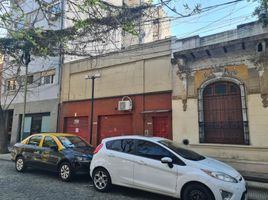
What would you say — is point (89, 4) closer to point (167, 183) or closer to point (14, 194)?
point (167, 183)

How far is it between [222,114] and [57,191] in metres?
7.45

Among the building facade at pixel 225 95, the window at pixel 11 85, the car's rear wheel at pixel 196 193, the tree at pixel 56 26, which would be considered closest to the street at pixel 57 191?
the car's rear wheel at pixel 196 193

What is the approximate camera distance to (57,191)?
7.54m

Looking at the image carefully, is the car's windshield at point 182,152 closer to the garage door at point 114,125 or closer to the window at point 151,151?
the window at point 151,151

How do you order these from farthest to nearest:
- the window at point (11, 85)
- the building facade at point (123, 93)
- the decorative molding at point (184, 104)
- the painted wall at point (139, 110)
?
the window at point (11, 85) → the building facade at point (123, 93) → the painted wall at point (139, 110) → the decorative molding at point (184, 104)

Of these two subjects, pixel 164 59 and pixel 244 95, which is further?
pixel 164 59

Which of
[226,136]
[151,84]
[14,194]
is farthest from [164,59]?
[14,194]

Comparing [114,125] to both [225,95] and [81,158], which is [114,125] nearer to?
[81,158]

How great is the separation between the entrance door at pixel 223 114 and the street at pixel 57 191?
350 cm

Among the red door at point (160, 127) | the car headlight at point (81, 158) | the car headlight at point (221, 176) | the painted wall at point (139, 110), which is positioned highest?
the painted wall at point (139, 110)

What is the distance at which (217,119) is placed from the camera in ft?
38.2

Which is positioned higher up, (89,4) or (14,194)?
(89,4)

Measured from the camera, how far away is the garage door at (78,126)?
1667cm

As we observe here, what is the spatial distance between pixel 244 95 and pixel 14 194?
9.02 m
